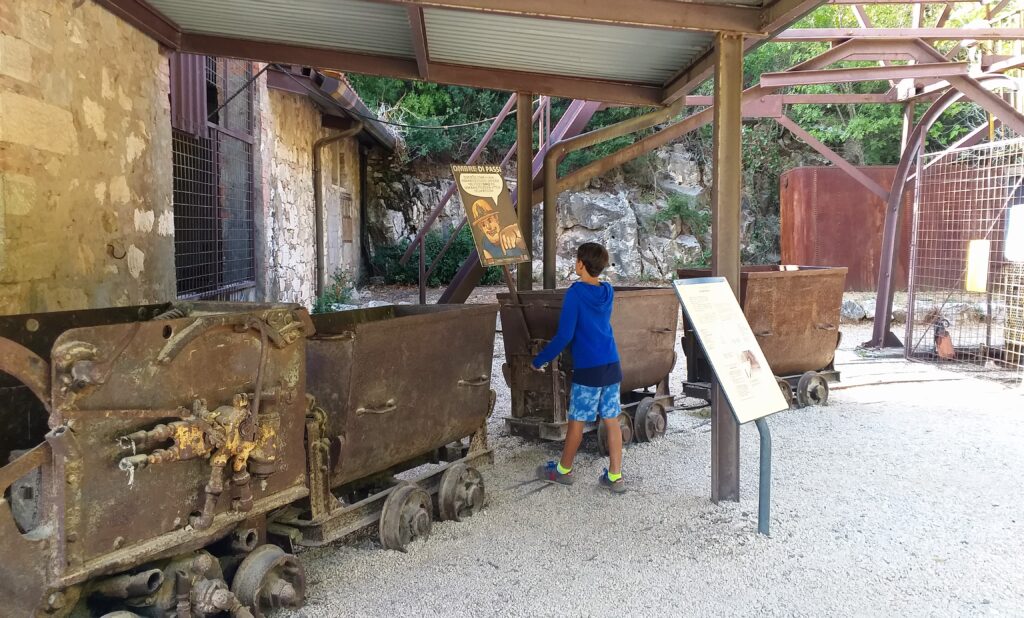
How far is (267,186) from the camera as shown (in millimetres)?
8953

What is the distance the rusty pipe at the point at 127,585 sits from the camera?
100.0 inches

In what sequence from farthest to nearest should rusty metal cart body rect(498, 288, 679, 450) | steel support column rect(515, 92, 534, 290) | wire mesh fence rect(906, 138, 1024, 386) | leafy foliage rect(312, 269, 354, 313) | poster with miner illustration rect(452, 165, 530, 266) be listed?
leafy foliage rect(312, 269, 354, 313) → wire mesh fence rect(906, 138, 1024, 386) → steel support column rect(515, 92, 534, 290) → rusty metal cart body rect(498, 288, 679, 450) → poster with miner illustration rect(452, 165, 530, 266)

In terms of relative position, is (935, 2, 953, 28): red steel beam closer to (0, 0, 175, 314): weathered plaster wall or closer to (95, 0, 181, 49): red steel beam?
(95, 0, 181, 49): red steel beam

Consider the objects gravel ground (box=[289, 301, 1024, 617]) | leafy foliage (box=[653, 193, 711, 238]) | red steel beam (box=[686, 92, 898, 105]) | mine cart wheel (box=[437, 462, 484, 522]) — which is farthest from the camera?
leafy foliage (box=[653, 193, 711, 238])

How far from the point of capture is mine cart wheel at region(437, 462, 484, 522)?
415 cm

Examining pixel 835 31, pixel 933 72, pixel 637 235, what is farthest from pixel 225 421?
pixel 637 235

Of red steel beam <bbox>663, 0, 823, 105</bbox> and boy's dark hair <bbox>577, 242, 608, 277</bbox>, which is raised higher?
red steel beam <bbox>663, 0, 823, 105</bbox>

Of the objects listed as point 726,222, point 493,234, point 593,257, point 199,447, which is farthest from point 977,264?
point 199,447

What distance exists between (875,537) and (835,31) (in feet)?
18.6

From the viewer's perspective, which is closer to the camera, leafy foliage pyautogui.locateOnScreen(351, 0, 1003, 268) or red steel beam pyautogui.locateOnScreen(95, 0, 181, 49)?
red steel beam pyautogui.locateOnScreen(95, 0, 181, 49)

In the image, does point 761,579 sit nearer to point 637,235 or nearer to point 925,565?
point 925,565

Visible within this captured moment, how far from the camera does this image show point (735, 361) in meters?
4.03

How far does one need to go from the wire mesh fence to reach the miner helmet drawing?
587 centimetres

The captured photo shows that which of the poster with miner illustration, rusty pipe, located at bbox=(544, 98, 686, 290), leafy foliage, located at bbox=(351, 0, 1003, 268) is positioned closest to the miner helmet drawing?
the poster with miner illustration
